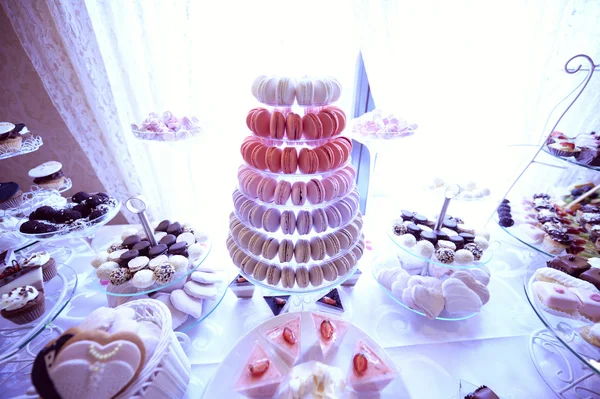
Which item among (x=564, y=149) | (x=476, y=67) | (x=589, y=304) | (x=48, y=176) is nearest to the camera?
(x=589, y=304)

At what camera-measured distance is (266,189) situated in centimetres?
89

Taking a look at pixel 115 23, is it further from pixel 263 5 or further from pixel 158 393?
pixel 158 393

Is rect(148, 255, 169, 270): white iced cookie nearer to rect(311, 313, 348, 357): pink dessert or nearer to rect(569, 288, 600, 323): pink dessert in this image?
rect(311, 313, 348, 357): pink dessert

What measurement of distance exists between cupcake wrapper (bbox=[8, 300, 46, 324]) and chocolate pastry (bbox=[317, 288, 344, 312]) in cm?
122

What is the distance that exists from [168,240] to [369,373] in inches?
44.5

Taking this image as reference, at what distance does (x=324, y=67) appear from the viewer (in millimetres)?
1544

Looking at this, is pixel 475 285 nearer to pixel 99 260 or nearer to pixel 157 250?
pixel 157 250

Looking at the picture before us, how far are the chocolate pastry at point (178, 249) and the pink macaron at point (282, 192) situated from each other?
2.33ft

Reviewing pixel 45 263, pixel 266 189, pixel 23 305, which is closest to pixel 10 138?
pixel 45 263

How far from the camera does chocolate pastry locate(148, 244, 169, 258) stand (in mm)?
1274

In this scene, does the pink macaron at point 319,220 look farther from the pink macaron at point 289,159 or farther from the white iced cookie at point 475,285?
the white iced cookie at point 475,285

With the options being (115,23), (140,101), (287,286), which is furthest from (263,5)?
(287,286)

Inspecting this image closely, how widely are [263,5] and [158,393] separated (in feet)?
5.95

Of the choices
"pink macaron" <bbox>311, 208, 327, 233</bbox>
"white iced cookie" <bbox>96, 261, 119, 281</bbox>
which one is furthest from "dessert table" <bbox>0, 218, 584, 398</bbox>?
"pink macaron" <bbox>311, 208, 327, 233</bbox>
